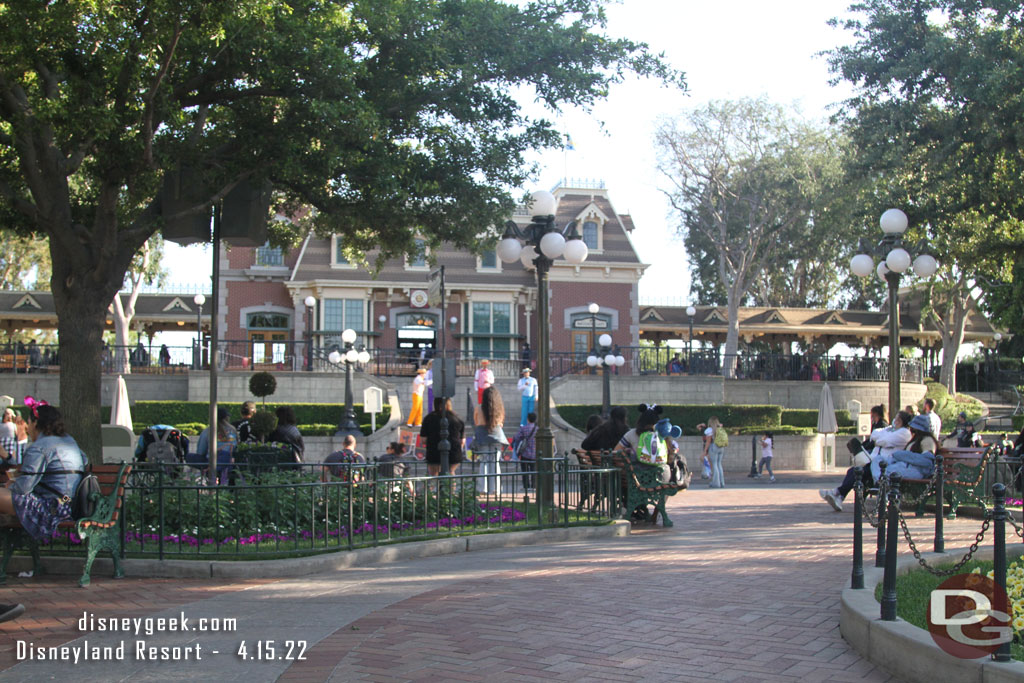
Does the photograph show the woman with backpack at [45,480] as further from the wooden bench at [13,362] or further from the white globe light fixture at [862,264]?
the wooden bench at [13,362]

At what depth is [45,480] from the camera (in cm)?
778

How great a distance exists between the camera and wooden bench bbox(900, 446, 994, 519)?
1203 cm

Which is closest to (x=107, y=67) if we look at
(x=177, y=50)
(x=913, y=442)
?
(x=177, y=50)

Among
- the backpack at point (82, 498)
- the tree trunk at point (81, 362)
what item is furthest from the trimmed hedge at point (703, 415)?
the backpack at point (82, 498)

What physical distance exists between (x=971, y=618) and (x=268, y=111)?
10.6m

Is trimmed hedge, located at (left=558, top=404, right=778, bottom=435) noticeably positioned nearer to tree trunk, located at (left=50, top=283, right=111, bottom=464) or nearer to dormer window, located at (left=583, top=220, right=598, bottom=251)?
dormer window, located at (left=583, top=220, right=598, bottom=251)

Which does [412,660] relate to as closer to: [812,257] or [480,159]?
[480,159]

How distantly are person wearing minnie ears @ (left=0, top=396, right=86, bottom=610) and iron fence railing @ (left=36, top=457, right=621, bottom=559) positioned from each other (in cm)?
44

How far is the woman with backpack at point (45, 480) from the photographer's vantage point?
7473mm

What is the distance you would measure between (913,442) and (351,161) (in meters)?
8.47

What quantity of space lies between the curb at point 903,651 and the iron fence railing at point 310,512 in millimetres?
4441

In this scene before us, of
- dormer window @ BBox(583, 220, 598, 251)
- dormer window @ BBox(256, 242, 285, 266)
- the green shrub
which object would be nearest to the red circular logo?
the green shrub

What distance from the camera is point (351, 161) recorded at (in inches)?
485

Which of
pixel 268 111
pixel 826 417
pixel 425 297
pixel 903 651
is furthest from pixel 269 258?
pixel 903 651
